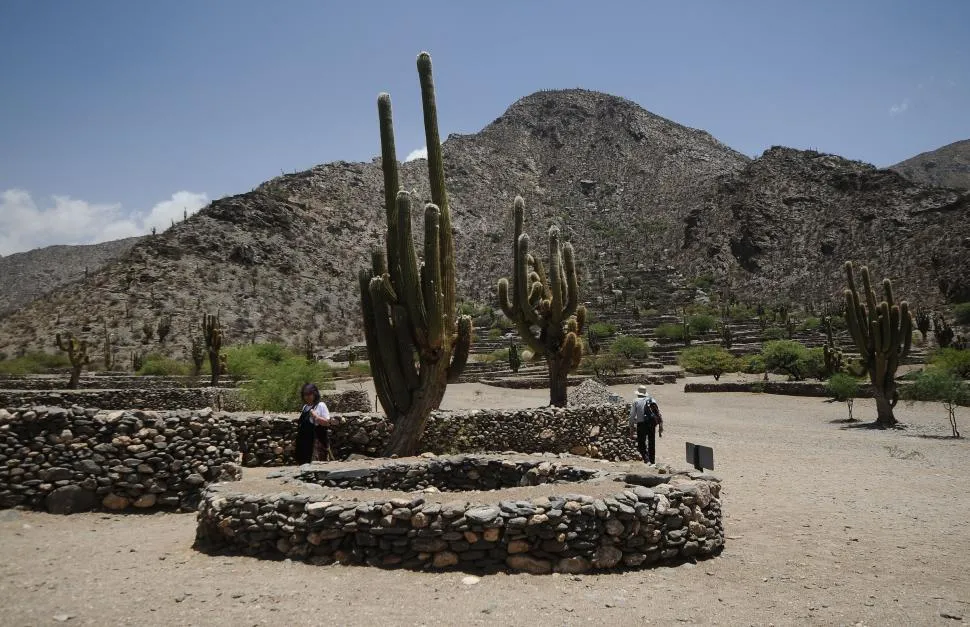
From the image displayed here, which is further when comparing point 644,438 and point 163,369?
point 163,369

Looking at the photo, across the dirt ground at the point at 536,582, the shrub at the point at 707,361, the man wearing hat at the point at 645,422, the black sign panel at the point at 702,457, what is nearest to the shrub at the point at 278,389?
the man wearing hat at the point at 645,422

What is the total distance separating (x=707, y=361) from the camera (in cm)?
4856

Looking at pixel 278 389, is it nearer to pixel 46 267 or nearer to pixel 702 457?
pixel 702 457

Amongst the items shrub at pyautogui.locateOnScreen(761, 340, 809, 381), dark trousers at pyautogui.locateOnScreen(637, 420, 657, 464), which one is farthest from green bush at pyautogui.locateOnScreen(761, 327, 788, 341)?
dark trousers at pyautogui.locateOnScreen(637, 420, 657, 464)

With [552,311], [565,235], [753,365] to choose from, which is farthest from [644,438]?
[565,235]

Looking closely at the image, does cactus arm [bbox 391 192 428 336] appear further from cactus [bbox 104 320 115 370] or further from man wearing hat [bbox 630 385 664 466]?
cactus [bbox 104 320 115 370]

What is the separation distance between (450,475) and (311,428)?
261 centimetres

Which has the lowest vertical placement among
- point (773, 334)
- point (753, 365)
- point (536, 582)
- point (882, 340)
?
point (753, 365)

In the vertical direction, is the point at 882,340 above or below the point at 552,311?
below

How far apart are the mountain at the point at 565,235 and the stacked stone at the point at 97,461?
4869cm

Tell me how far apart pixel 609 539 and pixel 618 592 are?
0.66 meters

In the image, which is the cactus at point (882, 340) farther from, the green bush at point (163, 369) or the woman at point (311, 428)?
the green bush at point (163, 369)

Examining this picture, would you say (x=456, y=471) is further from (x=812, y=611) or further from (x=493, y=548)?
(x=812, y=611)

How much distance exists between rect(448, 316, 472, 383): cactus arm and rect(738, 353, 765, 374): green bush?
37.7m
